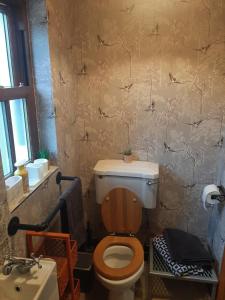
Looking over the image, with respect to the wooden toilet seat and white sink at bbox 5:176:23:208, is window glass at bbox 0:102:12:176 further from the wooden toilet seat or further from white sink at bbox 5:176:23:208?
the wooden toilet seat

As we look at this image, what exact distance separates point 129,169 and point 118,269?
27.5 inches

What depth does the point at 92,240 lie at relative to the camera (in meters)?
2.34

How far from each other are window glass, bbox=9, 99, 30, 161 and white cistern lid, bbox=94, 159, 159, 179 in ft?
1.88

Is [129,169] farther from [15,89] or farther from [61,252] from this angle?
[15,89]

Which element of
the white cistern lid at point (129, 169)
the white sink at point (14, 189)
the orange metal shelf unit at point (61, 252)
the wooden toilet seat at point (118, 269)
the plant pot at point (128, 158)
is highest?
the white sink at point (14, 189)

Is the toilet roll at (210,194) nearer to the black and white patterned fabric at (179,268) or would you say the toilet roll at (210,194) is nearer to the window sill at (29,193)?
the black and white patterned fabric at (179,268)

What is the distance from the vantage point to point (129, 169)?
1.88 meters

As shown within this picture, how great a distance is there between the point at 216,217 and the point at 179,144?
2.13 ft

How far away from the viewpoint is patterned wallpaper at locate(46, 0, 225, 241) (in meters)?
1.72

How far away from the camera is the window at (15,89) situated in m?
1.38

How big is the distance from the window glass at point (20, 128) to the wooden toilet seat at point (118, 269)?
0.85 meters

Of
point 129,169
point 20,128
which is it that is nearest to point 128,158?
point 129,169

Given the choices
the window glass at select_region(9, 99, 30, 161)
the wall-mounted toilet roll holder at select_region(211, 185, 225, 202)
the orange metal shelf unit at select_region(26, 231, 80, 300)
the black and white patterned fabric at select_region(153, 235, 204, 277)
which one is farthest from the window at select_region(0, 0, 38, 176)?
the wall-mounted toilet roll holder at select_region(211, 185, 225, 202)

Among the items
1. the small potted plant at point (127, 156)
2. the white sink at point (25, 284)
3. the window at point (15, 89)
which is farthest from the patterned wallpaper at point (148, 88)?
the white sink at point (25, 284)
